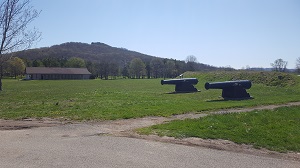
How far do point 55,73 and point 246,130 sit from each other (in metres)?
119

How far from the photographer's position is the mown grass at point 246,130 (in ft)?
27.3

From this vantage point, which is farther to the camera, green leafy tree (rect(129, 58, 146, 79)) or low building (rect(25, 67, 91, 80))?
green leafy tree (rect(129, 58, 146, 79))

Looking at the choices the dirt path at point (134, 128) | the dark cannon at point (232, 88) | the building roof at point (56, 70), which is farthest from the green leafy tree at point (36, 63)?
the dirt path at point (134, 128)

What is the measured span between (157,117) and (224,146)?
17.3ft

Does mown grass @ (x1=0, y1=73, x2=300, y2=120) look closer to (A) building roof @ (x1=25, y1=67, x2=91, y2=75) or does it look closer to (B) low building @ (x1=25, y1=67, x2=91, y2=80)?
(B) low building @ (x1=25, y1=67, x2=91, y2=80)

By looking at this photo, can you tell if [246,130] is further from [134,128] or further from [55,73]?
[55,73]

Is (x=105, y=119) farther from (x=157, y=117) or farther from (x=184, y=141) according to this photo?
(x=184, y=141)

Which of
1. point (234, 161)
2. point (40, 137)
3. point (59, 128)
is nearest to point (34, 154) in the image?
point (40, 137)

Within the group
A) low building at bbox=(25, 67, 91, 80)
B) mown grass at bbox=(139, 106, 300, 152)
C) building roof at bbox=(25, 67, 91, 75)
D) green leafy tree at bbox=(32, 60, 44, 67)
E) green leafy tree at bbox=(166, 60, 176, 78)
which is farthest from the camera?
green leafy tree at bbox=(166, 60, 176, 78)

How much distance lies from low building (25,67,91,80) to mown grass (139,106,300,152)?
4395 inches

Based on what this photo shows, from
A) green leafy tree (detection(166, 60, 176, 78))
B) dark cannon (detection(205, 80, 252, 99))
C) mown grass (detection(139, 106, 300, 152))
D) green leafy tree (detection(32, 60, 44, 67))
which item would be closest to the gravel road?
mown grass (detection(139, 106, 300, 152))

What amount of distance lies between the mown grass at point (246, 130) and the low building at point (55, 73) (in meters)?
112

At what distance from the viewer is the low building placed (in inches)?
4469

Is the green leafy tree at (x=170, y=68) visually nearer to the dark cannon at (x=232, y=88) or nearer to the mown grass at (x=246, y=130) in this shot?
A: the dark cannon at (x=232, y=88)
